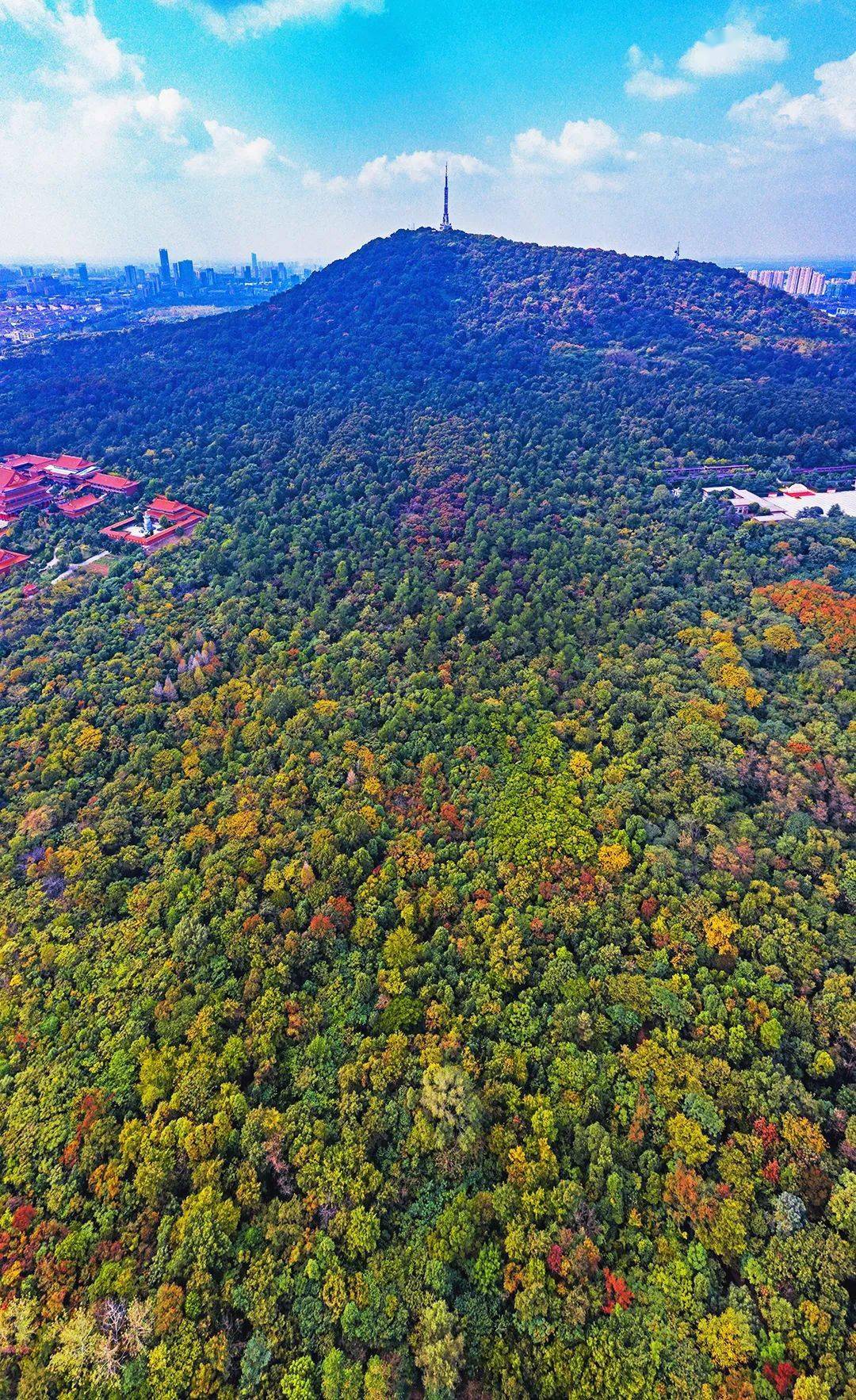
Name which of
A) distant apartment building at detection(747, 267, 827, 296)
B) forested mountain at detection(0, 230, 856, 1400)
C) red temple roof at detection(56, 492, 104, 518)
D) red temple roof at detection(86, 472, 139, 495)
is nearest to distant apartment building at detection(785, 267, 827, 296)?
distant apartment building at detection(747, 267, 827, 296)

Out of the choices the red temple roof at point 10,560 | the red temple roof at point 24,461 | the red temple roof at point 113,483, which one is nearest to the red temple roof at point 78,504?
the red temple roof at point 113,483

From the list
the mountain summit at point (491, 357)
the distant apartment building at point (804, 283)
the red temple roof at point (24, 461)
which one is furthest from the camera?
the distant apartment building at point (804, 283)

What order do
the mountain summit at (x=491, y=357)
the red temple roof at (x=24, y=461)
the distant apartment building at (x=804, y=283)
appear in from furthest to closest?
1. the distant apartment building at (x=804, y=283)
2. the mountain summit at (x=491, y=357)
3. the red temple roof at (x=24, y=461)

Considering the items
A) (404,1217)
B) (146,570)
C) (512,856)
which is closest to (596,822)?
(512,856)

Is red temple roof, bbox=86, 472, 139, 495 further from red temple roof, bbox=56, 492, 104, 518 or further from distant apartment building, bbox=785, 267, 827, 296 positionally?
distant apartment building, bbox=785, 267, 827, 296

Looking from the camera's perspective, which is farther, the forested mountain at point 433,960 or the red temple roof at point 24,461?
the red temple roof at point 24,461

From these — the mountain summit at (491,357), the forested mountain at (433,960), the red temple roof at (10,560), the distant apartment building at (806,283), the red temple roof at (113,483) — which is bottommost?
A: the forested mountain at (433,960)

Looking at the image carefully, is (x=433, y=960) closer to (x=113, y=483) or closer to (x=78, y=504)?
(x=78, y=504)

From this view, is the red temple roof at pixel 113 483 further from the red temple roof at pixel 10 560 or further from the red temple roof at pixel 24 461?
the red temple roof at pixel 10 560
